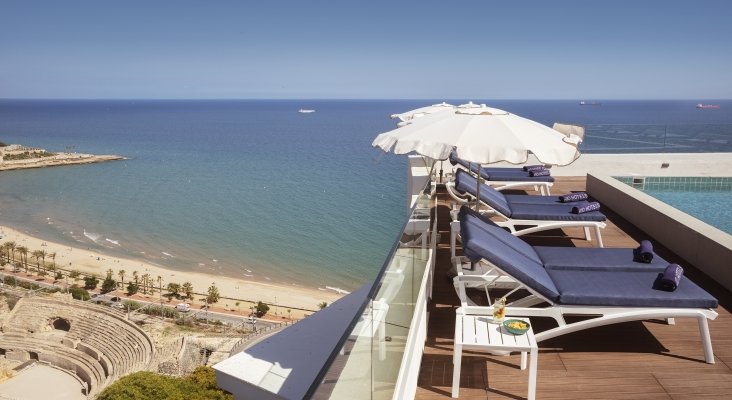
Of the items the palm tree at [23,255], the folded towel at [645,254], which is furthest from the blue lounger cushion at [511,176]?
the palm tree at [23,255]

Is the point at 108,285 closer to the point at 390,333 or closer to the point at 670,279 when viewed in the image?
the point at 390,333

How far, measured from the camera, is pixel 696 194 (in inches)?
416

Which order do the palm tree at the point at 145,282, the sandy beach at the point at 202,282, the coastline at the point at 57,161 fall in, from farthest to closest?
the coastline at the point at 57,161, the palm tree at the point at 145,282, the sandy beach at the point at 202,282

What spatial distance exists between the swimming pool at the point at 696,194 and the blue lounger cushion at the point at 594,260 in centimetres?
520

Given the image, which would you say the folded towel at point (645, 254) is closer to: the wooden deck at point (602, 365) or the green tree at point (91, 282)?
the wooden deck at point (602, 365)

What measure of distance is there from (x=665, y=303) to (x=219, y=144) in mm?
76337

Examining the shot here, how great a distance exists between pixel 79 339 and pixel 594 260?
924 inches

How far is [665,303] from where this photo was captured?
3434 millimetres

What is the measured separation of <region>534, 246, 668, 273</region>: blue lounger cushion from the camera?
4.07 m

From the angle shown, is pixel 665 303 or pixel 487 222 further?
pixel 487 222

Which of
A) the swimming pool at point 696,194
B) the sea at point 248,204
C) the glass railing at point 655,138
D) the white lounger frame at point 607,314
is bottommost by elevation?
the sea at point 248,204

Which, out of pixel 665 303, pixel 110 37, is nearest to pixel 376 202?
pixel 665 303

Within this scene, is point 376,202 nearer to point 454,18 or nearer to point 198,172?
point 198,172

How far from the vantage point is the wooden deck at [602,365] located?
3.13m
